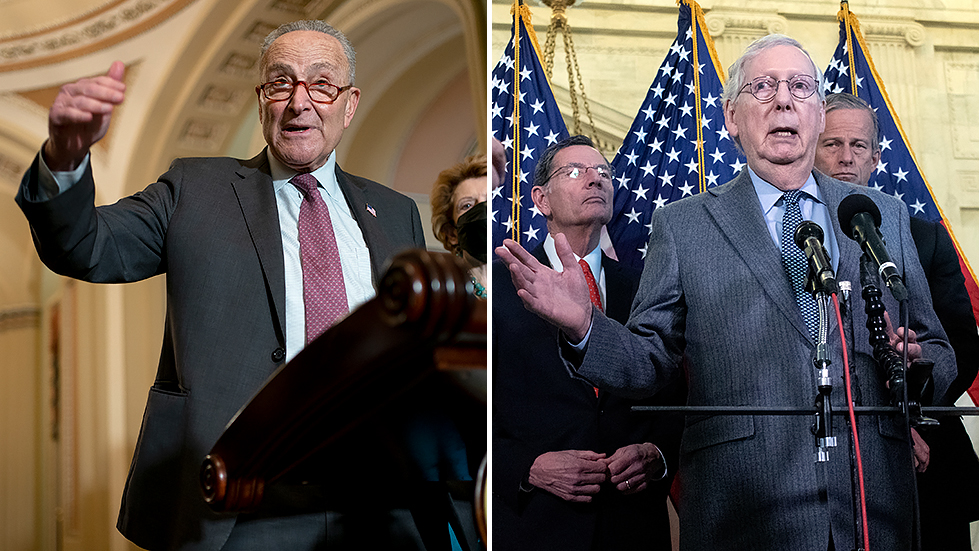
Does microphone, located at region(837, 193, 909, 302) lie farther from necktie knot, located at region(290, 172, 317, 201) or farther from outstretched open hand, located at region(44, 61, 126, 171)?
outstretched open hand, located at region(44, 61, 126, 171)

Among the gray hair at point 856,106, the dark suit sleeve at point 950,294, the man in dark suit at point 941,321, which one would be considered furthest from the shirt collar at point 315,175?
the dark suit sleeve at point 950,294

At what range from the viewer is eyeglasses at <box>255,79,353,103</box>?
2.19 meters

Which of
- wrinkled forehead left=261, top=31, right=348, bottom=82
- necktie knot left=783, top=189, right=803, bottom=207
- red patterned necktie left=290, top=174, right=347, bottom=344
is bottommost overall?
red patterned necktie left=290, top=174, right=347, bottom=344

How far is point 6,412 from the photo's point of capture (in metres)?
3.17

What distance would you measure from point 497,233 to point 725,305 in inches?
31.8

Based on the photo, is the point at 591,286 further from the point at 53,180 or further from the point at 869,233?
the point at 53,180

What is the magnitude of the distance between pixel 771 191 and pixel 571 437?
107 centimetres

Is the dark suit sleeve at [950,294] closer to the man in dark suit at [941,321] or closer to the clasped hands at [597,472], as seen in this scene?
the man in dark suit at [941,321]

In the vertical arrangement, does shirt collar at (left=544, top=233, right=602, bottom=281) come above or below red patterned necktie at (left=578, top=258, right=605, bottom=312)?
above

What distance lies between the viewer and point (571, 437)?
3.00 metres

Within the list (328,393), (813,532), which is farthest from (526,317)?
(328,393)

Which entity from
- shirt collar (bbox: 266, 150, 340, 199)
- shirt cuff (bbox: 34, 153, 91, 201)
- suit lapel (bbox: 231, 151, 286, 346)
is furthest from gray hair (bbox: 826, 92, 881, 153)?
shirt cuff (bbox: 34, 153, 91, 201)

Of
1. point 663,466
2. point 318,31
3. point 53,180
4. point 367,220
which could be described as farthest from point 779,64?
point 53,180

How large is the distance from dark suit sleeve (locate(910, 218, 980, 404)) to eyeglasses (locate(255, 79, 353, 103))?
2149mm
